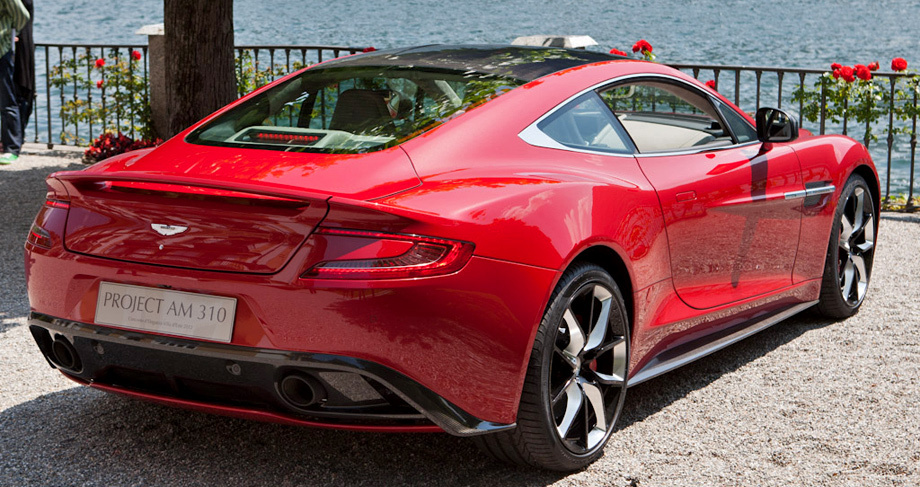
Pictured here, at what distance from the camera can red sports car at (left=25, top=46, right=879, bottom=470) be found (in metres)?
2.79

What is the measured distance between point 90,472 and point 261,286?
1.07 metres

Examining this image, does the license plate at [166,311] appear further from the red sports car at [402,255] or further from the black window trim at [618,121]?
the black window trim at [618,121]

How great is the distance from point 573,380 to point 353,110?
118 centimetres

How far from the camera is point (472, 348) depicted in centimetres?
289

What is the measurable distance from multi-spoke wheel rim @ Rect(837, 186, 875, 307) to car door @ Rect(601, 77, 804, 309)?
80cm

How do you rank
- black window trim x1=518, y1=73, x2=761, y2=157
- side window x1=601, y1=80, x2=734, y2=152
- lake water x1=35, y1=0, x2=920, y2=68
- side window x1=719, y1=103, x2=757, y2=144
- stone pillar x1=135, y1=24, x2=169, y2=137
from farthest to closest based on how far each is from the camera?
1. lake water x1=35, y1=0, x2=920, y2=68
2. stone pillar x1=135, y1=24, x2=169, y2=137
3. side window x1=719, y1=103, x2=757, y2=144
4. side window x1=601, y1=80, x2=734, y2=152
5. black window trim x1=518, y1=73, x2=761, y2=157

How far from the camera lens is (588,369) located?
349 centimetres

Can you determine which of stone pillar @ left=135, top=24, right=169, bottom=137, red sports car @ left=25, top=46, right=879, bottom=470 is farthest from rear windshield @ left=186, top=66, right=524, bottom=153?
stone pillar @ left=135, top=24, right=169, bottom=137

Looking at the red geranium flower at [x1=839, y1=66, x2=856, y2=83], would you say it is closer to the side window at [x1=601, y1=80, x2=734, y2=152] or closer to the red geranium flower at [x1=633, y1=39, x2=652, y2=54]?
the red geranium flower at [x1=633, y1=39, x2=652, y2=54]

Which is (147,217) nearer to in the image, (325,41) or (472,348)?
(472,348)

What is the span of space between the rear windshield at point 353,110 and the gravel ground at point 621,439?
1.07 metres

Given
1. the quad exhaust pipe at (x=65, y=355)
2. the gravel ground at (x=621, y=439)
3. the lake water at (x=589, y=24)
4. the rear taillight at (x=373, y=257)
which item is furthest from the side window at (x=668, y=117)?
the lake water at (x=589, y=24)

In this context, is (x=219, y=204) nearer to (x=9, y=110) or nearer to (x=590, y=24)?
(x=9, y=110)

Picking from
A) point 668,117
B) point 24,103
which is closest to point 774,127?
point 668,117
